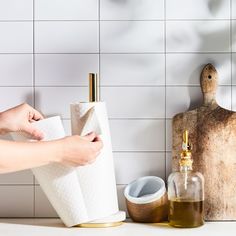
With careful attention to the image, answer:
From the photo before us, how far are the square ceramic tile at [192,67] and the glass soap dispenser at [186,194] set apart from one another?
210mm

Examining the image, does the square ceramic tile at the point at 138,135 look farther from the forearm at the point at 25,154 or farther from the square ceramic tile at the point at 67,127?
the forearm at the point at 25,154

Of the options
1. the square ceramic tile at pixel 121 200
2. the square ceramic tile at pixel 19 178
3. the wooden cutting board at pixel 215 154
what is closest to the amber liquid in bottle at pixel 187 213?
the wooden cutting board at pixel 215 154

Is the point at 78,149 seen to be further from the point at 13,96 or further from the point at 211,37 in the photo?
the point at 211,37

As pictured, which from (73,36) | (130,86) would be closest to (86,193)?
(130,86)

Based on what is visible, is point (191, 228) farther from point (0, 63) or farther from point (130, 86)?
point (0, 63)

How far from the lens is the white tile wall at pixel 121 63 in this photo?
5.47ft

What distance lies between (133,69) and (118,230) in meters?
0.48

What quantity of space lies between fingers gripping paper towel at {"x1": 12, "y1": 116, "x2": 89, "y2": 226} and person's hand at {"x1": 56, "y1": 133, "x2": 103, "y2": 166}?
0.08m

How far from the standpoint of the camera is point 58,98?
1673mm

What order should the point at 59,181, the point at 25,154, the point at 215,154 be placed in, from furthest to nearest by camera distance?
the point at 215,154 → the point at 59,181 → the point at 25,154

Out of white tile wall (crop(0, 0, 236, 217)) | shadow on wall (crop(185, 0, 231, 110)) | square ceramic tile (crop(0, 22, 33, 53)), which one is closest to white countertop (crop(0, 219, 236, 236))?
white tile wall (crop(0, 0, 236, 217))

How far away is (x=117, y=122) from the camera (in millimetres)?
1670

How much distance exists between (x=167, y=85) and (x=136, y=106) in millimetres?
111

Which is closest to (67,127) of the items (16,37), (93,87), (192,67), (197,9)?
(93,87)
